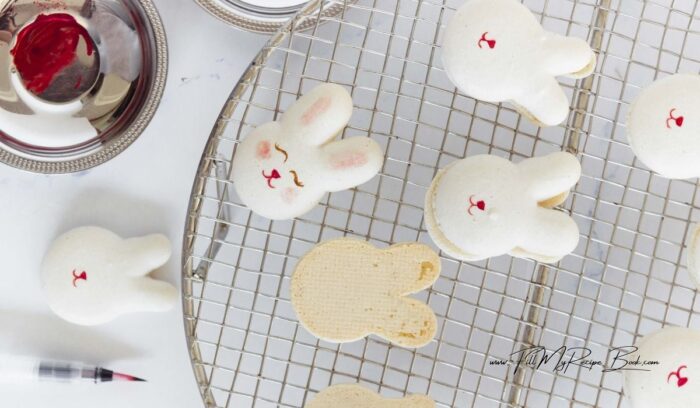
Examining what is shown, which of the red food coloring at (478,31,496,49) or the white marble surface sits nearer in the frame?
the red food coloring at (478,31,496,49)

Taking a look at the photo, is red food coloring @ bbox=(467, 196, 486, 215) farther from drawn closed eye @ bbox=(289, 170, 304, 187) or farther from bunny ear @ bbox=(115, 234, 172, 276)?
bunny ear @ bbox=(115, 234, 172, 276)

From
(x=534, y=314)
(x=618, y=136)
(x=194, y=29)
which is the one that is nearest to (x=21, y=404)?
(x=194, y=29)

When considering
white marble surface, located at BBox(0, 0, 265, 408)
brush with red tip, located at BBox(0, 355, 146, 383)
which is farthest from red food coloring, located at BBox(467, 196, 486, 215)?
brush with red tip, located at BBox(0, 355, 146, 383)

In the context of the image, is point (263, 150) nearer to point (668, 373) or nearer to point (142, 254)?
point (142, 254)

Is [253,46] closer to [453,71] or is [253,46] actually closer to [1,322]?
[453,71]

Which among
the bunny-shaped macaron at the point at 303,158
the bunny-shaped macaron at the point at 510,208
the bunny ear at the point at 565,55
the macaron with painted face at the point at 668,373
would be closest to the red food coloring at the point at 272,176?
the bunny-shaped macaron at the point at 303,158

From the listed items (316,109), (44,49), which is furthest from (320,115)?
(44,49)

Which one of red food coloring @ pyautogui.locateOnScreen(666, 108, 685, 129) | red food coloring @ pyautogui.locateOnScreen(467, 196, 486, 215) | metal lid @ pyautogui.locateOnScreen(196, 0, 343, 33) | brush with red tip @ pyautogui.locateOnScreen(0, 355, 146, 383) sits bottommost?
brush with red tip @ pyautogui.locateOnScreen(0, 355, 146, 383)
